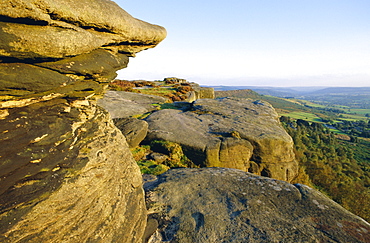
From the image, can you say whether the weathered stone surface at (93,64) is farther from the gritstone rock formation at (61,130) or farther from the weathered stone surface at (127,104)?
the weathered stone surface at (127,104)

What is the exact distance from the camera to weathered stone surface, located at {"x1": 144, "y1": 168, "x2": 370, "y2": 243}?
216 inches

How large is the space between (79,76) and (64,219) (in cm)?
334

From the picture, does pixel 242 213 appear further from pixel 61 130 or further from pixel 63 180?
pixel 61 130

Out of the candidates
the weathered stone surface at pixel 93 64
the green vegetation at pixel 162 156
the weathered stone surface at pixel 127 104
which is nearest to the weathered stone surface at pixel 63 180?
the weathered stone surface at pixel 93 64

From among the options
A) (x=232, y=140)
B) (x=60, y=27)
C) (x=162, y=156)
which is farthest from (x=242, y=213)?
Answer: (x=60, y=27)

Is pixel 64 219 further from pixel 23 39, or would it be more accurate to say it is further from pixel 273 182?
pixel 273 182

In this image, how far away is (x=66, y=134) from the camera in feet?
15.6

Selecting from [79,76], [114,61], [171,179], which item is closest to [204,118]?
[171,179]

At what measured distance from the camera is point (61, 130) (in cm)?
473

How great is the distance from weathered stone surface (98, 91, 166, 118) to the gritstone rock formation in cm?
966

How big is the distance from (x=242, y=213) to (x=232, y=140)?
5.98 m

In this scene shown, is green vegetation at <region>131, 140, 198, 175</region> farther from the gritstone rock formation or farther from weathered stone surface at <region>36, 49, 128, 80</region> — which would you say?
weathered stone surface at <region>36, 49, 128, 80</region>

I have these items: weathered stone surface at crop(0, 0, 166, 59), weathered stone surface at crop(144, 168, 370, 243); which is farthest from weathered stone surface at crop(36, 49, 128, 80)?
weathered stone surface at crop(144, 168, 370, 243)

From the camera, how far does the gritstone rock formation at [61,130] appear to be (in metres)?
3.58
